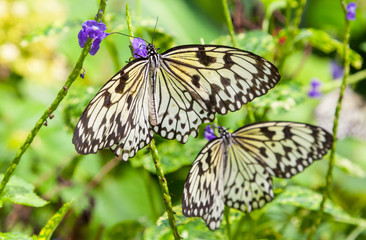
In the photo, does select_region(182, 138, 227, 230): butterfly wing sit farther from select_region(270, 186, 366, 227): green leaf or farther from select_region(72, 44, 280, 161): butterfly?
select_region(270, 186, 366, 227): green leaf

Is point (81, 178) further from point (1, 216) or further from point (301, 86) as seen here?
point (301, 86)

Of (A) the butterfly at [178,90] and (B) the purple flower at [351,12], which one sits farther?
(B) the purple flower at [351,12]

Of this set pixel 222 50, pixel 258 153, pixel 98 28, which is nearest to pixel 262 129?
pixel 258 153

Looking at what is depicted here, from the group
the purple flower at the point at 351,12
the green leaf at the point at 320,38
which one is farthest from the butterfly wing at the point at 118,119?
the green leaf at the point at 320,38

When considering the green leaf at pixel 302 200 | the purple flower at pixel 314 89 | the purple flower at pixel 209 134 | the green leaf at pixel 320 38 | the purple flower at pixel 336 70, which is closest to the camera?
the purple flower at pixel 209 134

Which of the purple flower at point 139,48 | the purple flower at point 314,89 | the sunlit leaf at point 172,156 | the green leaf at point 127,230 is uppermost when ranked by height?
the purple flower at point 139,48

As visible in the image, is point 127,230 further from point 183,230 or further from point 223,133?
point 223,133

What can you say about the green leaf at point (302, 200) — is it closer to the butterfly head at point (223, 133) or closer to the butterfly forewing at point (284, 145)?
the butterfly forewing at point (284, 145)
